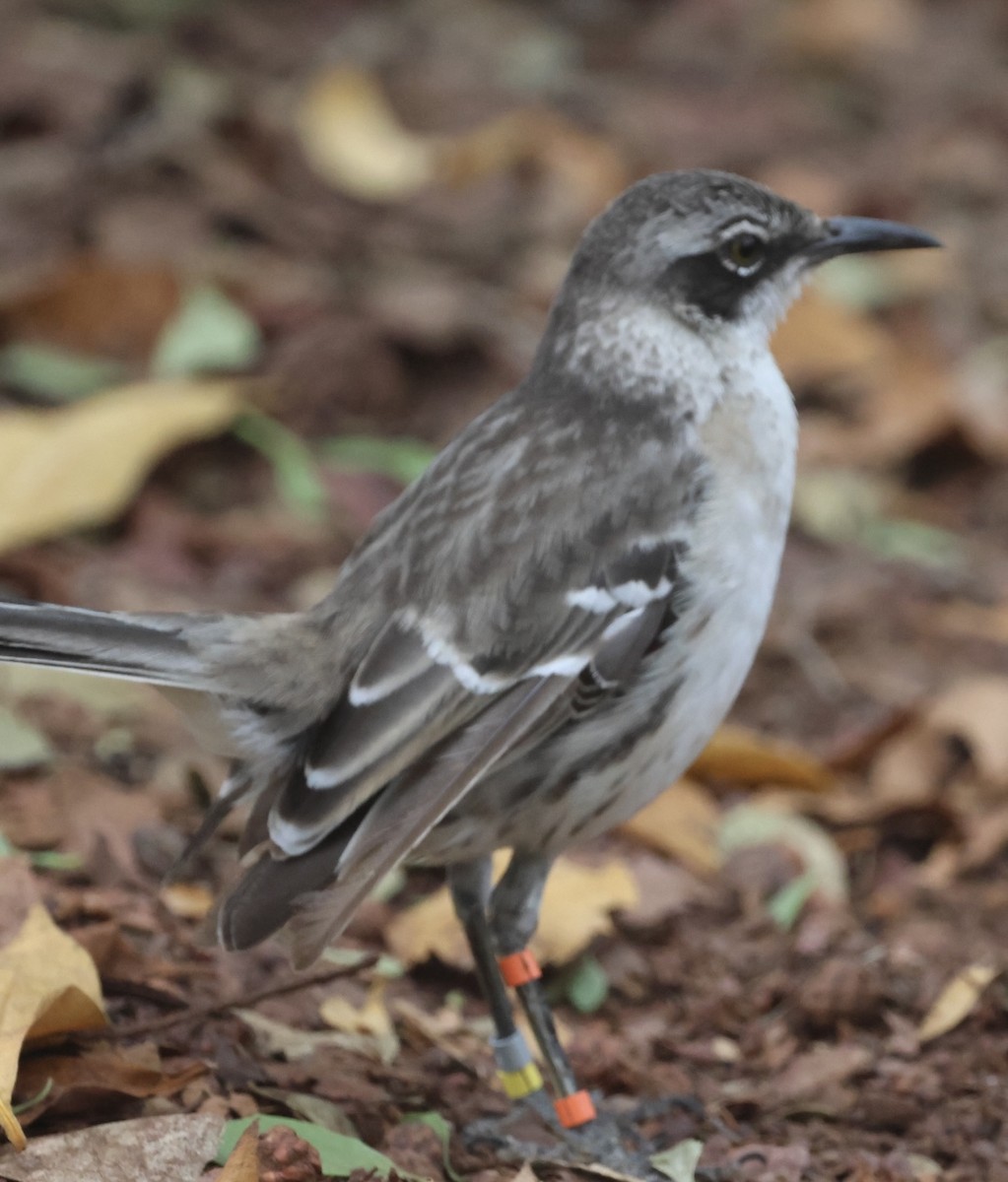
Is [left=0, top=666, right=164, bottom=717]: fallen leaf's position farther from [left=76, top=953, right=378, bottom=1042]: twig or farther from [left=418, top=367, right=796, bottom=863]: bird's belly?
[left=418, top=367, right=796, bottom=863]: bird's belly

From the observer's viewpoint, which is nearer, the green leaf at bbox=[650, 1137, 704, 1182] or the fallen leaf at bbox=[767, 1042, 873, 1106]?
the green leaf at bbox=[650, 1137, 704, 1182]

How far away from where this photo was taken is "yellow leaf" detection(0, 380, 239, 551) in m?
6.76

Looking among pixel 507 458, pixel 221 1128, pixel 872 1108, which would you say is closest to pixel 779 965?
pixel 872 1108

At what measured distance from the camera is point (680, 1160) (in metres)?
4.56

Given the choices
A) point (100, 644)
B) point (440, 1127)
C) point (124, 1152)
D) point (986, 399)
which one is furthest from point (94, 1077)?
point (986, 399)

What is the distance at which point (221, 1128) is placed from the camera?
3.97 meters

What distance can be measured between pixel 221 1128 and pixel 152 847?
61.6 inches

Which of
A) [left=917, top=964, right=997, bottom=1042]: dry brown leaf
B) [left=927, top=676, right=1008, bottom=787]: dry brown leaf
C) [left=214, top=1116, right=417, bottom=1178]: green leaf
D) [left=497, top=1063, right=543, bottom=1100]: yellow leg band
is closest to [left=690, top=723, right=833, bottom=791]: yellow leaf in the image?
[left=927, top=676, right=1008, bottom=787]: dry brown leaf

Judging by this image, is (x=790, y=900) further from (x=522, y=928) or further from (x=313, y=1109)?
(x=313, y=1109)

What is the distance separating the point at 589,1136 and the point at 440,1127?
0.43 meters

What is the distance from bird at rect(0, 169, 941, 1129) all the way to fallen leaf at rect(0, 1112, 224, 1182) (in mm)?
400

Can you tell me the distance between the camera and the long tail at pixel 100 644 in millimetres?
4355

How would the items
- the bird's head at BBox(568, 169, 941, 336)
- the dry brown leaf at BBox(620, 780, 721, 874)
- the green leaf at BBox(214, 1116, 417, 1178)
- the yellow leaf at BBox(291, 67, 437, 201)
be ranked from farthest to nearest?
1. the yellow leaf at BBox(291, 67, 437, 201)
2. the dry brown leaf at BBox(620, 780, 721, 874)
3. the bird's head at BBox(568, 169, 941, 336)
4. the green leaf at BBox(214, 1116, 417, 1178)

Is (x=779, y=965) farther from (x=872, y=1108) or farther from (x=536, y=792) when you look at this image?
(x=536, y=792)
